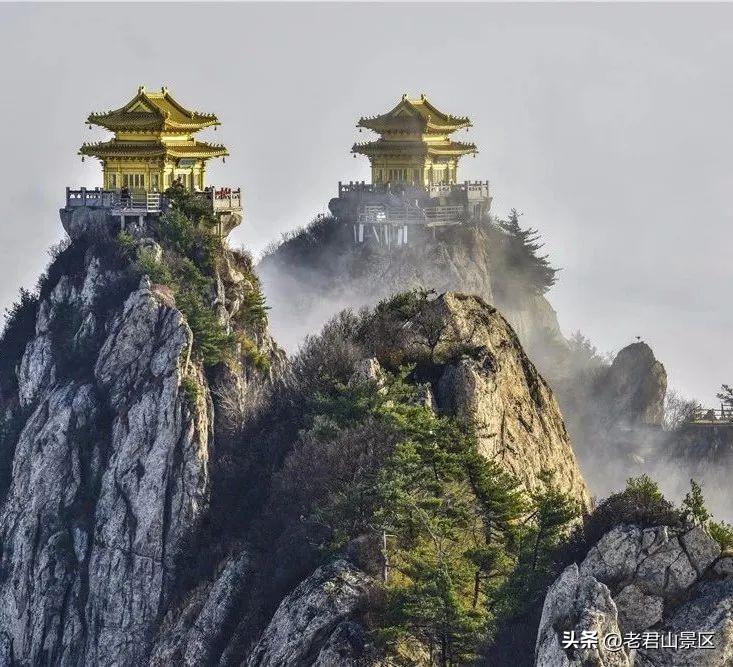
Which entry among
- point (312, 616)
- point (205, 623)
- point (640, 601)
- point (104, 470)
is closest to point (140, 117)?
point (104, 470)

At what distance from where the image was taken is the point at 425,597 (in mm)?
86438

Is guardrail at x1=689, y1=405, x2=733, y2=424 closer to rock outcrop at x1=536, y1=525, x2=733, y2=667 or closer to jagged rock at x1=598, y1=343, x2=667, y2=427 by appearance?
jagged rock at x1=598, y1=343, x2=667, y2=427

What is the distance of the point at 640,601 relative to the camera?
8050cm

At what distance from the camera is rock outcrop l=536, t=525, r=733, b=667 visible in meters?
76.9

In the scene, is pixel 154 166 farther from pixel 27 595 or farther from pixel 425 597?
pixel 425 597

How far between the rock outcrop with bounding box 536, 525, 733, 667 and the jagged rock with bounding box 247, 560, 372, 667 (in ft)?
32.7

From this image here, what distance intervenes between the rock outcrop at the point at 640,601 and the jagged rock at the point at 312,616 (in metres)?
9.97

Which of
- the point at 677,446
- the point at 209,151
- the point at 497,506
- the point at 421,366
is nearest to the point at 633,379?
the point at 677,446

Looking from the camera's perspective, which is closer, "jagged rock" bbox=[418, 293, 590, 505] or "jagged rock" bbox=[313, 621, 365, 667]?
"jagged rock" bbox=[313, 621, 365, 667]

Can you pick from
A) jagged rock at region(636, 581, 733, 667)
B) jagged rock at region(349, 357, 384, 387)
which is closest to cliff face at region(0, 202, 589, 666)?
jagged rock at region(349, 357, 384, 387)

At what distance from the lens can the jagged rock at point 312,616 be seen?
3489 inches

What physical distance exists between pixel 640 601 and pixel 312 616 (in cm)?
1394

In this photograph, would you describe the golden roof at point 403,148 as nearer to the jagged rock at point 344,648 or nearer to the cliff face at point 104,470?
the cliff face at point 104,470

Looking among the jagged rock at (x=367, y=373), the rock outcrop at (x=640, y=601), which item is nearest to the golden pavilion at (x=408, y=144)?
the jagged rock at (x=367, y=373)
